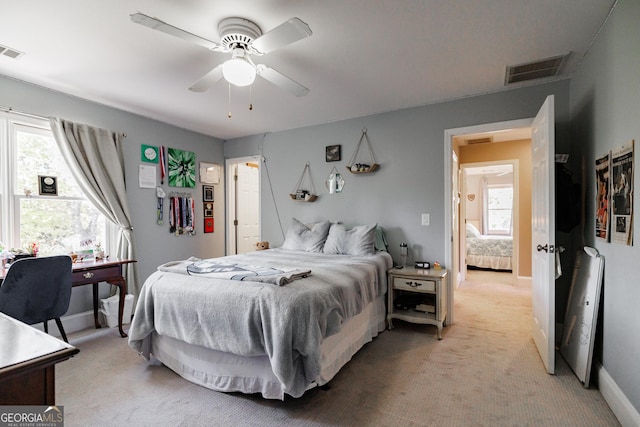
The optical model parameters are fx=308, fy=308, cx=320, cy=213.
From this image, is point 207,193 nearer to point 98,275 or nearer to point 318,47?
point 98,275

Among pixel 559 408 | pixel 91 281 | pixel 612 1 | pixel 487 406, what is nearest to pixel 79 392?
pixel 91 281

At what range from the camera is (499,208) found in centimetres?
873

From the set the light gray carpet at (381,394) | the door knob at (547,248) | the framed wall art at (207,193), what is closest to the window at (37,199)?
the light gray carpet at (381,394)

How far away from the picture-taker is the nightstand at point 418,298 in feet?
9.94

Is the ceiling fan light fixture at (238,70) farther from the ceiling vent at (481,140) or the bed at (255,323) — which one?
the ceiling vent at (481,140)

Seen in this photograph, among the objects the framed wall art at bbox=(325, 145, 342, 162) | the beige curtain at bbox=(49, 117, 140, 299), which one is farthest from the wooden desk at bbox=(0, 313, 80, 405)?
the framed wall art at bbox=(325, 145, 342, 162)

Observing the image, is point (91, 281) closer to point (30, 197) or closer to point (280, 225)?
point (30, 197)

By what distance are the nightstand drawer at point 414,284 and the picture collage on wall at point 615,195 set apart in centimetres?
136

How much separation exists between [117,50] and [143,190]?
203 centimetres

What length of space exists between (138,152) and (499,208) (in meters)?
8.85

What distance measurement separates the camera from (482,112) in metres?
3.27

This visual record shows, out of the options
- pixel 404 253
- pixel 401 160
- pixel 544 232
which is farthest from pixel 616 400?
pixel 401 160

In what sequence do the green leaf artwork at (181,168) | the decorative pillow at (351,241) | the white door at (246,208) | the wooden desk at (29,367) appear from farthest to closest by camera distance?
the white door at (246,208) → the green leaf artwork at (181,168) → the decorative pillow at (351,241) → the wooden desk at (29,367)

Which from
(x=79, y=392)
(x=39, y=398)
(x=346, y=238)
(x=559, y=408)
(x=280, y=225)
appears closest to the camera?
(x=39, y=398)
